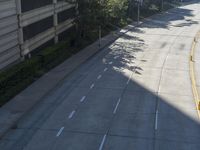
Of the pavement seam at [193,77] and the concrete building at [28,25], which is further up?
the concrete building at [28,25]

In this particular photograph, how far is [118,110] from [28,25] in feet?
57.1

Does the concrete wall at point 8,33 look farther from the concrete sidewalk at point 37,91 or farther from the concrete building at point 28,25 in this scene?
the concrete sidewalk at point 37,91

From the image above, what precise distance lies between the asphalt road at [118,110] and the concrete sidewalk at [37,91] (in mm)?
582

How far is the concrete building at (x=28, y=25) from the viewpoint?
37938 mm

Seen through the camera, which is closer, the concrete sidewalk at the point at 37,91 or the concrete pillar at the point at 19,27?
the concrete sidewalk at the point at 37,91

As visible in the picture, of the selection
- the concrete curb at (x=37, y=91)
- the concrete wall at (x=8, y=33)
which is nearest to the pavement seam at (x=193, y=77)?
the concrete curb at (x=37, y=91)

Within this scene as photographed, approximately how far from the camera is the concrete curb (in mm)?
29278

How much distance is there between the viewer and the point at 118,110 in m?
31.9

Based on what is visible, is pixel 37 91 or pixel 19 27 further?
pixel 19 27

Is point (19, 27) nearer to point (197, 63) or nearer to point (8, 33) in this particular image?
point (8, 33)

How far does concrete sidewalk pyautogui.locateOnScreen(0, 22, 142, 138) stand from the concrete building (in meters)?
3.85

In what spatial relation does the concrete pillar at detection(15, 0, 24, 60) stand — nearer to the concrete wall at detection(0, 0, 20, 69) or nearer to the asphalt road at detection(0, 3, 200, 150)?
the concrete wall at detection(0, 0, 20, 69)

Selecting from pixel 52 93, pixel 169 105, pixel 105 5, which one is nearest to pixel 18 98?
pixel 52 93

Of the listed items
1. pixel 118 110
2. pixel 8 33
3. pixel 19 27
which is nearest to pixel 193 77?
pixel 118 110
